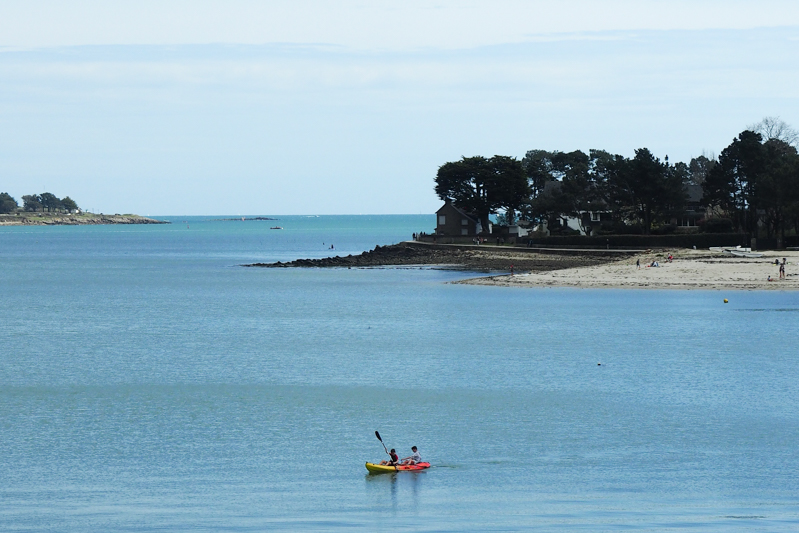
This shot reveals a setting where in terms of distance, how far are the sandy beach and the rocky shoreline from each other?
6.53 metres

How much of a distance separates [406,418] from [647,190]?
7751 centimetres

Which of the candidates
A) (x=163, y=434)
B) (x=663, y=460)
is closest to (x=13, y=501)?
(x=163, y=434)

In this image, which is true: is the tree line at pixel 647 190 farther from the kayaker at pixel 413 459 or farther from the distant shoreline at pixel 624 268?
the kayaker at pixel 413 459

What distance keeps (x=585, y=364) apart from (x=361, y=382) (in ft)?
36.9

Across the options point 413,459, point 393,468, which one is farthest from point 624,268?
point 393,468

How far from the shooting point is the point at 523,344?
52656mm

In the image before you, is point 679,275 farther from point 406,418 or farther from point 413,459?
point 413,459

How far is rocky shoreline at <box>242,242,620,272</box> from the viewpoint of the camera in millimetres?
100438

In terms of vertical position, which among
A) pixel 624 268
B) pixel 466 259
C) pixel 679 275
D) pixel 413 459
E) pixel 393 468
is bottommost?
pixel 393 468

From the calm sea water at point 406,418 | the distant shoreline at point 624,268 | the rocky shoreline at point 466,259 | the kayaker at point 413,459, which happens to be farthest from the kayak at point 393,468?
the rocky shoreline at point 466,259

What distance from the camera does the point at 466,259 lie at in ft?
380

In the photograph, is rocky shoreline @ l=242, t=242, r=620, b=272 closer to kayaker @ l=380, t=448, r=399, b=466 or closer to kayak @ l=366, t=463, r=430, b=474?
kayak @ l=366, t=463, r=430, b=474

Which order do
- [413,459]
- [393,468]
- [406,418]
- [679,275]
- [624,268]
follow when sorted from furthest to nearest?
[624,268] → [679,275] → [406,418] → [413,459] → [393,468]

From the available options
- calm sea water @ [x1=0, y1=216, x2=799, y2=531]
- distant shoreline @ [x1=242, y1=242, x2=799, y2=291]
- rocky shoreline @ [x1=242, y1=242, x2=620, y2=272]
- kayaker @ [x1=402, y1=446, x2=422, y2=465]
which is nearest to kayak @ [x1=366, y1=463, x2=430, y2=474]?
kayaker @ [x1=402, y1=446, x2=422, y2=465]
